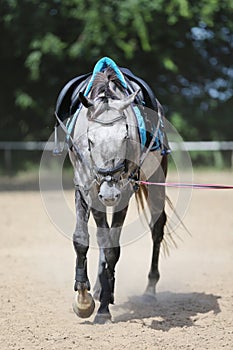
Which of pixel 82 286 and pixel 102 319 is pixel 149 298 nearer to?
pixel 102 319

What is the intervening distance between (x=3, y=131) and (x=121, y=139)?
15.7m

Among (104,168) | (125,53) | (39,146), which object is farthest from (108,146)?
(39,146)

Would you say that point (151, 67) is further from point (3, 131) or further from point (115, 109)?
point (115, 109)

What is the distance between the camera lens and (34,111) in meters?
18.8

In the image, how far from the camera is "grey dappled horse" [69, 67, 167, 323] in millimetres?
4141

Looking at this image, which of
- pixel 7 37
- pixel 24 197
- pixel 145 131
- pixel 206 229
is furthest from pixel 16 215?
pixel 7 37

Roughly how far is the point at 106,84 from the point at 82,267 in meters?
1.38

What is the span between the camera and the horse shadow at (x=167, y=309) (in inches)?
182

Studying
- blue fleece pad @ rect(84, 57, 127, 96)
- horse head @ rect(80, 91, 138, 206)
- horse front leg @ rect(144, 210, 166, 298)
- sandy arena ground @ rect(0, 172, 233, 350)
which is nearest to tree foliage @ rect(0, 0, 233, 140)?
sandy arena ground @ rect(0, 172, 233, 350)

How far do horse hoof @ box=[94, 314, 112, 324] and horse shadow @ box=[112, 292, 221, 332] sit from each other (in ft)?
0.35

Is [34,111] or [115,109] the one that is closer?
[115,109]

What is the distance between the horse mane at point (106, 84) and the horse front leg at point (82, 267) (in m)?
0.76

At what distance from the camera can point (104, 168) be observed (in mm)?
4129

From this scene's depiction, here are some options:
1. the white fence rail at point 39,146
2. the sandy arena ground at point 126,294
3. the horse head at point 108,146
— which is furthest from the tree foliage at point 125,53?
the horse head at point 108,146
